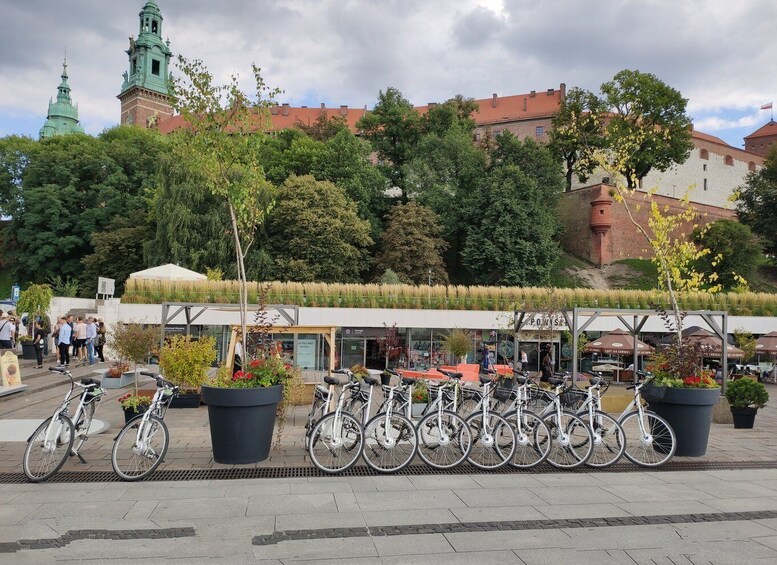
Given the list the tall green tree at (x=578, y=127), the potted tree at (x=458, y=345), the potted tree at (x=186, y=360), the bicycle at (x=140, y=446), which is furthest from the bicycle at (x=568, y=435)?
the tall green tree at (x=578, y=127)

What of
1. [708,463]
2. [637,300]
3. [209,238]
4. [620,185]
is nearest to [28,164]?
[209,238]

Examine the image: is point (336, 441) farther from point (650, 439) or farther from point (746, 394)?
point (746, 394)

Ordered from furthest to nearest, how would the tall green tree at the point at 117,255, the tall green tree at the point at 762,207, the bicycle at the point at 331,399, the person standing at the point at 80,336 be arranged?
the tall green tree at the point at 762,207
the tall green tree at the point at 117,255
the person standing at the point at 80,336
the bicycle at the point at 331,399

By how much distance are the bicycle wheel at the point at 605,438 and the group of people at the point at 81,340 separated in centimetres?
1520

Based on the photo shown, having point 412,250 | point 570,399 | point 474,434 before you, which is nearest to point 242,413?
point 474,434

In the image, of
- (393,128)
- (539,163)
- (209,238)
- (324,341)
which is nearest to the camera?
(324,341)

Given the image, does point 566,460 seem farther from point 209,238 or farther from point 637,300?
point 209,238

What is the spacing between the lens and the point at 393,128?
177ft

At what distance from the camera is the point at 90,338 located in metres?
19.9

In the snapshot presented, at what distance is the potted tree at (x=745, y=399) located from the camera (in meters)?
10.9

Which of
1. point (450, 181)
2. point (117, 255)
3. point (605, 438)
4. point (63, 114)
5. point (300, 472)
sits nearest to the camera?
point (300, 472)

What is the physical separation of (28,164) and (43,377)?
137 feet

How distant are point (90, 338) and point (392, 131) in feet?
126

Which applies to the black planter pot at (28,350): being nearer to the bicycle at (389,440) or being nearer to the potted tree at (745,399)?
the bicycle at (389,440)
